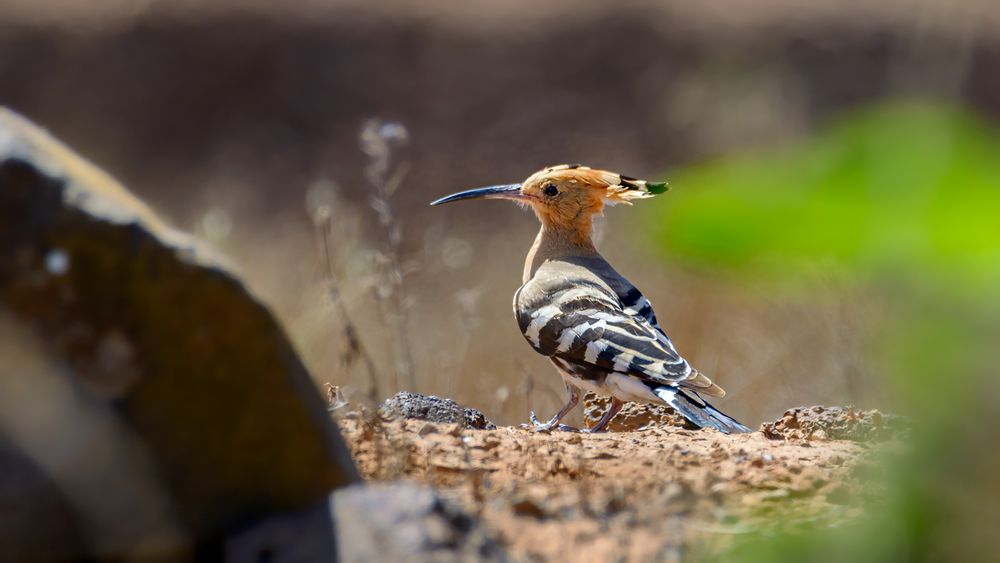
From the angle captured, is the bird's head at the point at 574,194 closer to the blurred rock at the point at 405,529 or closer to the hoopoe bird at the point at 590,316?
the hoopoe bird at the point at 590,316

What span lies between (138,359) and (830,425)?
2.41 m

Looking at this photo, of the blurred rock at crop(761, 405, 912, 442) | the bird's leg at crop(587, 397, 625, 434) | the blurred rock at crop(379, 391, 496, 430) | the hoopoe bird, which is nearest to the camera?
the blurred rock at crop(379, 391, 496, 430)

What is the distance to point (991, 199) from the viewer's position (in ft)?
2.83

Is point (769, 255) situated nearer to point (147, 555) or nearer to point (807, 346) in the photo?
point (147, 555)

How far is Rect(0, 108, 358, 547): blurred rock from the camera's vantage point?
221 cm

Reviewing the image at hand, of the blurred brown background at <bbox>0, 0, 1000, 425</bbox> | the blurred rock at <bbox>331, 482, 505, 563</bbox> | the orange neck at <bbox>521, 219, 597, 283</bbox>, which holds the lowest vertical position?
the blurred rock at <bbox>331, 482, 505, 563</bbox>

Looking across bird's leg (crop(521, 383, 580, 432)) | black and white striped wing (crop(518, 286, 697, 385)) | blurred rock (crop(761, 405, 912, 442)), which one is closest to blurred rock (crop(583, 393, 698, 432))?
bird's leg (crop(521, 383, 580, 432))

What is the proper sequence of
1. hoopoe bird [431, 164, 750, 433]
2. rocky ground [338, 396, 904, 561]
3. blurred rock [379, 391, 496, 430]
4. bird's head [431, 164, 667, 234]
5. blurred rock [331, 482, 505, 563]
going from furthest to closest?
1. bird's head [431, 164, 667, 234]
2. hoopoe bird [431, 164, 750, 433]
3. blurred rock [379, 391, 496, 430]
4. rocky ground [338, 396, 904, 561]
5. blurred rock [331, 482, 505, 563]

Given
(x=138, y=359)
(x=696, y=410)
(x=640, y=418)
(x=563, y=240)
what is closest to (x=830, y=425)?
(x=696, y=410)

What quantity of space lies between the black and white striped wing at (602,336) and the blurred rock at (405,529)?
2.15 m

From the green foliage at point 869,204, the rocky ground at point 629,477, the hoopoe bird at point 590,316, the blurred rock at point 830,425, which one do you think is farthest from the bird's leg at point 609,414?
the green foliage at point 869,204

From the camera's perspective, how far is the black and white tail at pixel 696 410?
13.4 ft

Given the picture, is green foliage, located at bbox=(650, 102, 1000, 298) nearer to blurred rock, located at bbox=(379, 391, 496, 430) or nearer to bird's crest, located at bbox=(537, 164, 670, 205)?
blurred rock, located at bbox=(379, 391, 496, 430)

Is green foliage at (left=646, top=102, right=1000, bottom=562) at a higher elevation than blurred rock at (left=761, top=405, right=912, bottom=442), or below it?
below
